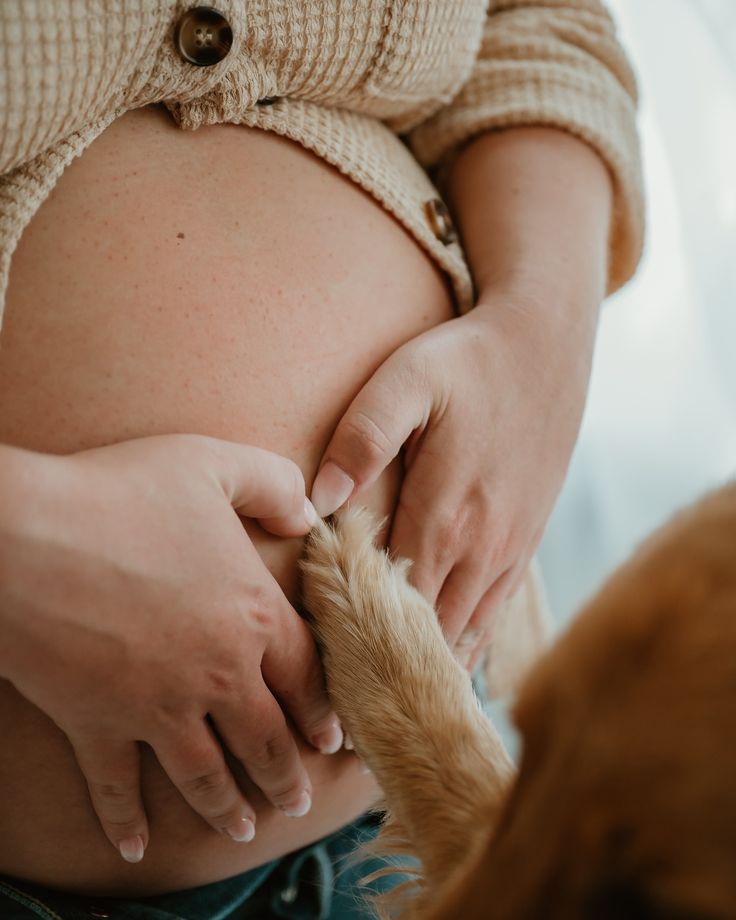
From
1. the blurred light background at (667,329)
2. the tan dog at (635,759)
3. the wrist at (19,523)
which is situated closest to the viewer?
the tan dog at (635,759)

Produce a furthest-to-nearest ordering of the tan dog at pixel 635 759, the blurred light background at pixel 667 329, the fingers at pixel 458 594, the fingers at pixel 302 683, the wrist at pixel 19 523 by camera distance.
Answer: the blurred light background at pixel 667 329 < the fingers at pixel 458 594 < the fingers at pixel 302 683 < the wrist at pixel 19 523 < the tan dog at pixel 635 759

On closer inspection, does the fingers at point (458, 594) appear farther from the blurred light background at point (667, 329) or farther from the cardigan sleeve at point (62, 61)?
the blurred light background at point (667, 329)

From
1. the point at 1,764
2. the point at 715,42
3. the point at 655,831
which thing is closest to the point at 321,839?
the point at 1,764

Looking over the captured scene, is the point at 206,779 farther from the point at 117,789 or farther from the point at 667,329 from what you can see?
the point at 667,329

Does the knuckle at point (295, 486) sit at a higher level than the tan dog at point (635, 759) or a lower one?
lower

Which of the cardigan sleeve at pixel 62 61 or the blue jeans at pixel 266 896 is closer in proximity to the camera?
the cardigan sleeve at pixel 62 61

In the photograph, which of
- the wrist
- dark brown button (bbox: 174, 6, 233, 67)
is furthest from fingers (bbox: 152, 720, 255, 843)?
dark brown button (bbox: 174, 6, 233, 67)

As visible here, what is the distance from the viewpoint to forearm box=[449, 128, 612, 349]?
674mm

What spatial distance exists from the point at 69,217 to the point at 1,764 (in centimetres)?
32

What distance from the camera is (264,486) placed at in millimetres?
497

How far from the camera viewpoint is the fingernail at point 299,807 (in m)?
0.54

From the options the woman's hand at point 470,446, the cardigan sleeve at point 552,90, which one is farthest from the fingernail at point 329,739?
the cardigan sleeve at point 552,90

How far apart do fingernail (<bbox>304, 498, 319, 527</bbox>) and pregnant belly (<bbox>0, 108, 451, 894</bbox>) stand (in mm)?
23

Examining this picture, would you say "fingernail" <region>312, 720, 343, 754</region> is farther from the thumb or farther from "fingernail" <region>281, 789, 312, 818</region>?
the thumb
